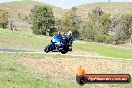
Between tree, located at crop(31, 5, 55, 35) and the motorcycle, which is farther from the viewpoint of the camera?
tree, located at crop(31, 5, 55, 35)

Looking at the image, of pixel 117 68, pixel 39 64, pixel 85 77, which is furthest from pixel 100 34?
pixel 85 77

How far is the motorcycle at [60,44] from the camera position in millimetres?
8797

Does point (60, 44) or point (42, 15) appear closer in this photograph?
point (60, 44)

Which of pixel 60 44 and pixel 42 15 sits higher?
pixel 60 44

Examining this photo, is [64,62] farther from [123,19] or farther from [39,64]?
[123,19]

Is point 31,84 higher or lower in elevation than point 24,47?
higher

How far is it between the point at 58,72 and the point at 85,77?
37.2 meters

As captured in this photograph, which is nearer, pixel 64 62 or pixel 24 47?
pixel 64 62

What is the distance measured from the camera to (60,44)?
8930 millimetres

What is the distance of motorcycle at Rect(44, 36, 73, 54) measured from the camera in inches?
346

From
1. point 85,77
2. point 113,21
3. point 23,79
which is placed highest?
point 85,77

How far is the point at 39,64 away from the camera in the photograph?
48.7 m

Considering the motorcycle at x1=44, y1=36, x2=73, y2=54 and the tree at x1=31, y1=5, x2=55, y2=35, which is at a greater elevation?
the motorcycle at x1=44, y1=36, x2=73, y2=54

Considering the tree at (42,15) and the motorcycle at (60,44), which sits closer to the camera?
the motorcycle at (60,44)
